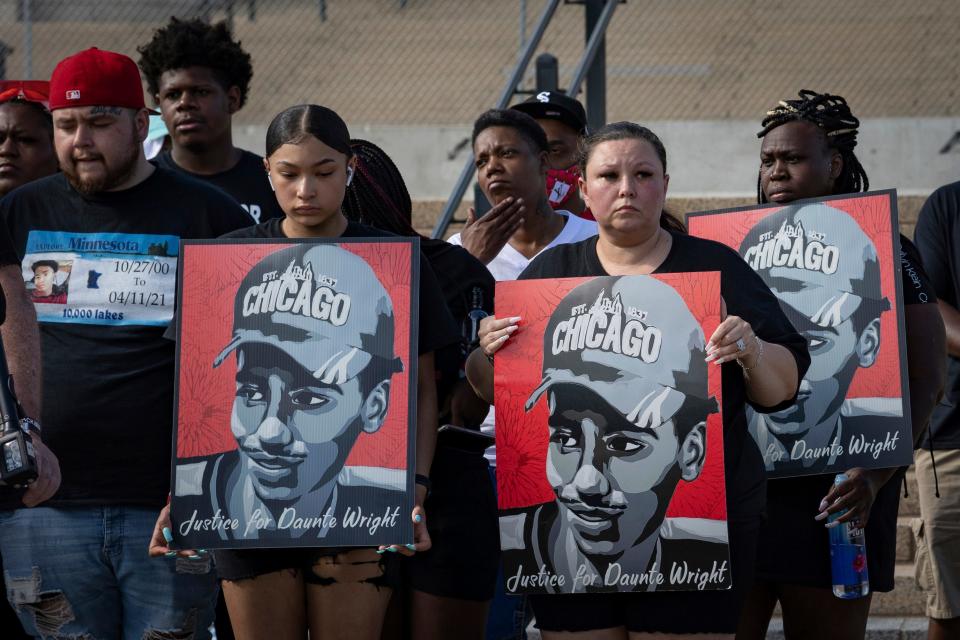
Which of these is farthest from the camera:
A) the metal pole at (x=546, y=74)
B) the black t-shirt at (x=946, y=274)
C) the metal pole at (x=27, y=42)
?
the metal pole at (x=27, y=42)

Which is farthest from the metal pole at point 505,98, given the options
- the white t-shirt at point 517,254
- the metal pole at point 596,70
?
the white t-shirt at point 517,254

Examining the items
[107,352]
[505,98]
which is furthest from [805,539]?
[505,98]

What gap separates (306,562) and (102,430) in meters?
0.72

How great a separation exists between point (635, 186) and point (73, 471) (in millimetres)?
1690

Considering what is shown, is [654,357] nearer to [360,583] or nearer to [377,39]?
[360,583]

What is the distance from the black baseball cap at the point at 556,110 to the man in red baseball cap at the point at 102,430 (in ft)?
6.35

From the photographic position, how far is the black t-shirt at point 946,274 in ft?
15.5

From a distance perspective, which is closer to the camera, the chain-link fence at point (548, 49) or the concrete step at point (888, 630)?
the concrete step at point (888, 630)

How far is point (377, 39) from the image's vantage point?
12664 millimetres

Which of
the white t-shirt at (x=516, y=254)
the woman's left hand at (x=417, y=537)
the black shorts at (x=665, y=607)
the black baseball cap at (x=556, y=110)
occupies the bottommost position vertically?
the black shorts at (x=665, y=607)

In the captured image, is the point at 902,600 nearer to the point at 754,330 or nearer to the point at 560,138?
the point at 560,138

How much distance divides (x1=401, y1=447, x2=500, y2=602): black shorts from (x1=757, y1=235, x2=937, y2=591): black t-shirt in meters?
0.81

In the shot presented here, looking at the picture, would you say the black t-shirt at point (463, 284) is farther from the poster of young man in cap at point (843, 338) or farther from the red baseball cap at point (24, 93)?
the red baseball cap at point (24, 93)

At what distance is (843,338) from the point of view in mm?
3768
